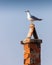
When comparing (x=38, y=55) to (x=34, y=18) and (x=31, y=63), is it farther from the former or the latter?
(x=34, y=18)

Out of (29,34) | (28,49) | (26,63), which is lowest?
(26,63)

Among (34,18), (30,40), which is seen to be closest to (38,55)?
(30,40)

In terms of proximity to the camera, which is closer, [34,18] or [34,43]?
[34,43]

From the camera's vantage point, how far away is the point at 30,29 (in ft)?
25.2

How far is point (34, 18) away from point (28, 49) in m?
1.38

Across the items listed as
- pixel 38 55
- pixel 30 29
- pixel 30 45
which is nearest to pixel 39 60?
pixel 38 55

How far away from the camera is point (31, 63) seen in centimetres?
722

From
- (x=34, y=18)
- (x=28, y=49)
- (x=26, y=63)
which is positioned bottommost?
(x=26, y=63)

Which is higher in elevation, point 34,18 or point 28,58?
point 34,18

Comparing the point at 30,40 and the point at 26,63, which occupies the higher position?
the point at 30,40

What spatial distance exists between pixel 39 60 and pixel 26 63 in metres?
0.52

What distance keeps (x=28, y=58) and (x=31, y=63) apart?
226 millimetres

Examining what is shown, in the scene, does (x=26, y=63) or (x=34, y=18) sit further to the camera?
(x=34, y=18)

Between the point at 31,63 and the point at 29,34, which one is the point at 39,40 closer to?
the point at 29,34
